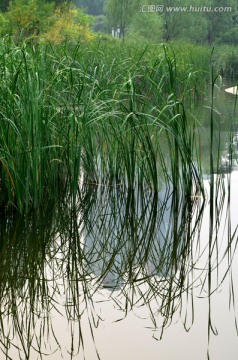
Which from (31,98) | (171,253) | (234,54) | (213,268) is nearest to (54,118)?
(31,98)

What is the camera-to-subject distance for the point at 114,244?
11.9ft

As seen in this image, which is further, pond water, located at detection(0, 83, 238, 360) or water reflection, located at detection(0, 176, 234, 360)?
water reflection, located at detection(0, 176, 234, 360)

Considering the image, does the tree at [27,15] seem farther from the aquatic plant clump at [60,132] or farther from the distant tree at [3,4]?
the aquatic plant clump at [60,132]

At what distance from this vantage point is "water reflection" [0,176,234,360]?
2615mm

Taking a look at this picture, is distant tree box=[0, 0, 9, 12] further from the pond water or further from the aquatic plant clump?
the pond water

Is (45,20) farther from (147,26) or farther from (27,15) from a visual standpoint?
(147,26)

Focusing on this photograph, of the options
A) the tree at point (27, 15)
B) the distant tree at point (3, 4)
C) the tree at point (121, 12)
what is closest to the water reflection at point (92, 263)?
the tree at point (27, 15)

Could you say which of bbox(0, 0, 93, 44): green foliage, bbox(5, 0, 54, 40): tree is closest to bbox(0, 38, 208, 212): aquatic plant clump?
bbox(0, 0, 93, 44): green foliage

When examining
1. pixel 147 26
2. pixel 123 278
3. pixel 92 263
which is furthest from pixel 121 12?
pixel 123 278

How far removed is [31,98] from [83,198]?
982 mm

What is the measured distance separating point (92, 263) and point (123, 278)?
0.82 feet

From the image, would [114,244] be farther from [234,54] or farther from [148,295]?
[234,54]

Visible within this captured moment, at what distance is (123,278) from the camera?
123 inches

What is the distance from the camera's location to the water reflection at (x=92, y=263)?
262cm
